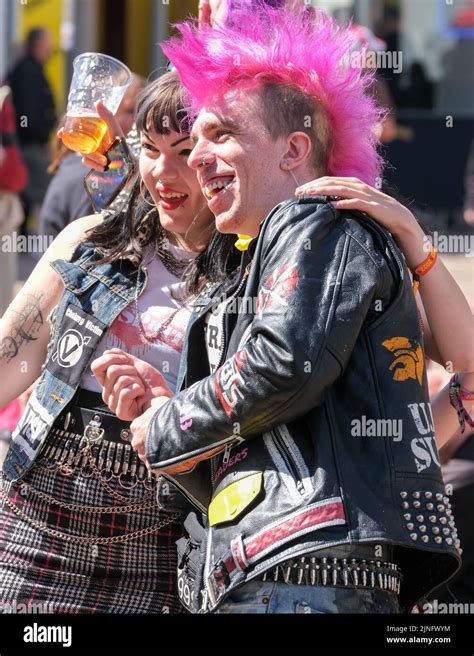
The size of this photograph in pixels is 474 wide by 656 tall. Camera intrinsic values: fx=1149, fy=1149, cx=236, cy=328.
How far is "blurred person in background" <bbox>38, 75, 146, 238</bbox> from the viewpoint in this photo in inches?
197

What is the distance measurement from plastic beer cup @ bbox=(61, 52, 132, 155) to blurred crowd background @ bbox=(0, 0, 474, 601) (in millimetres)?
6703

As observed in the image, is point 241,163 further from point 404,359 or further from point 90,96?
point 90,96

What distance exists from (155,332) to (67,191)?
7.81 ft

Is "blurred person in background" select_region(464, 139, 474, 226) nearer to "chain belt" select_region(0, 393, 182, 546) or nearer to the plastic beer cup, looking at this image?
the plastic beer cup

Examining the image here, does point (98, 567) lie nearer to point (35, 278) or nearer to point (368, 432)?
point (35, 278)

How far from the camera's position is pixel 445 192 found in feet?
41.6

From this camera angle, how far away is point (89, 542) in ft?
9.30

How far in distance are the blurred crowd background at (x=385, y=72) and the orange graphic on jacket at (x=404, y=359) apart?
781cm

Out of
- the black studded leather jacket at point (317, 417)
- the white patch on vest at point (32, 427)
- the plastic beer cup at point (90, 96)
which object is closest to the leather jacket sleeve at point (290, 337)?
the black studded leather jacket at point (317, 417)

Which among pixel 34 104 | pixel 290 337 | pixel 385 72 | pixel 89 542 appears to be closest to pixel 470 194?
pixel 89 542

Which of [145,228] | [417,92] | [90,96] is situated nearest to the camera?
[145,228]

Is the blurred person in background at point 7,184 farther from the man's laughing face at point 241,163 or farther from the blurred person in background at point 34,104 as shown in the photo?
the man's laughing face at point 241,163

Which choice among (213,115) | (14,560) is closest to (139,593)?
(14,560)

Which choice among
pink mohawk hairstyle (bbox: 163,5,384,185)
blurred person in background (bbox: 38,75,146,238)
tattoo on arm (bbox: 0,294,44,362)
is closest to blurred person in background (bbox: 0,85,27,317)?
blurred person in background (bbox: 38,75,146,238)
